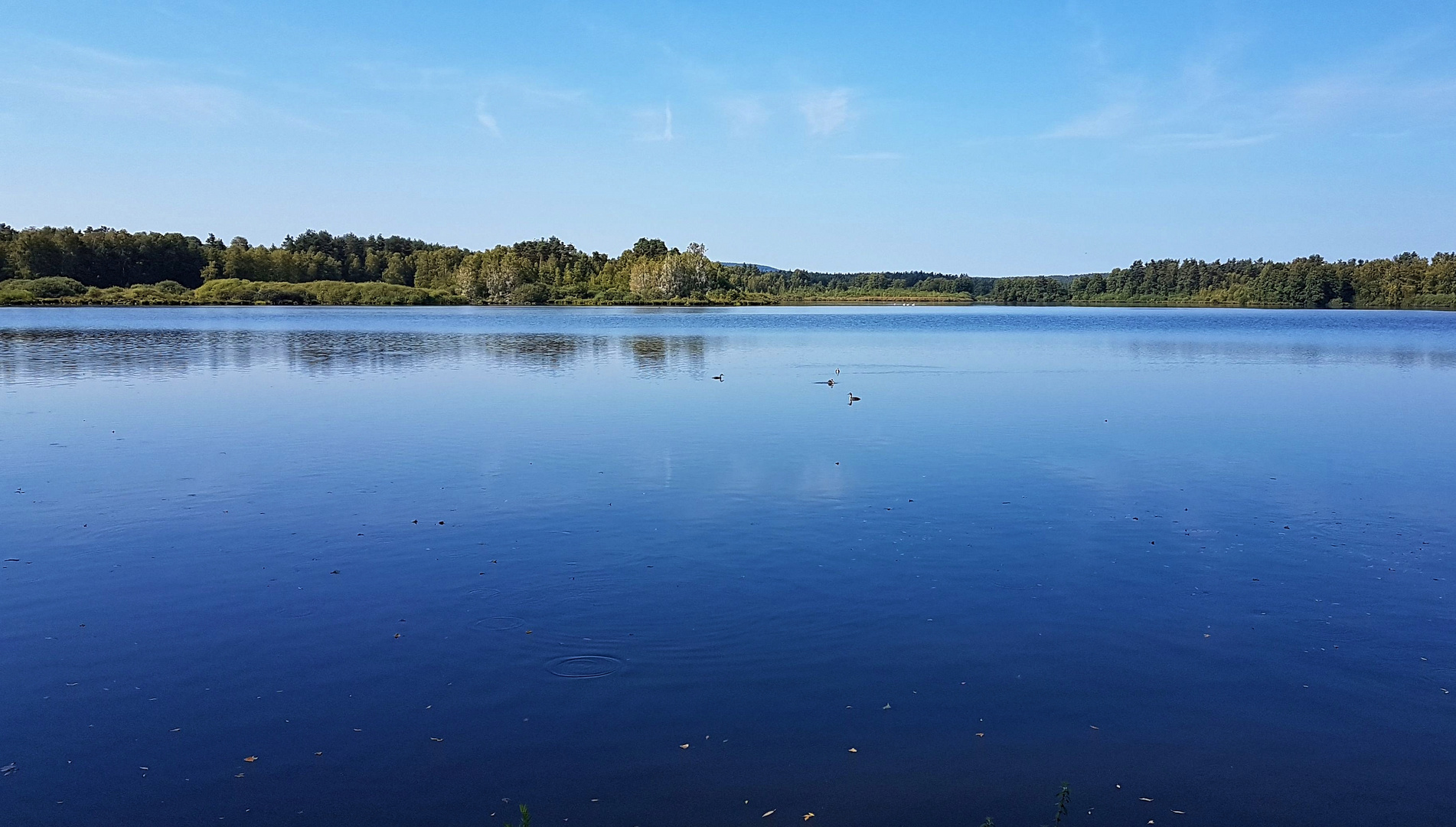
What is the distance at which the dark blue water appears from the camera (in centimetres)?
583

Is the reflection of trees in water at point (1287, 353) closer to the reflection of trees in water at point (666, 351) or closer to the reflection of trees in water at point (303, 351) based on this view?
the reflection of trees in water at point (666, 351)

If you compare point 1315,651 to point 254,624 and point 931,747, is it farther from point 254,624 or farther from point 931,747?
point 254,624

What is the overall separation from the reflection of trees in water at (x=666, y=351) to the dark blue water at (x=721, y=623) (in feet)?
53.0

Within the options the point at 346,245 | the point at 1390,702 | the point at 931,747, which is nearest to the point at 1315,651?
the point at 1390,702

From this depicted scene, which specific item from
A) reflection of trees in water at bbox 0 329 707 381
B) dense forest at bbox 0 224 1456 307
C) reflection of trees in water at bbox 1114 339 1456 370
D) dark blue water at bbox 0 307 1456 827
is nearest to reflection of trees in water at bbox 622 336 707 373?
reflection of trees in water at bbox 0 329 707 381

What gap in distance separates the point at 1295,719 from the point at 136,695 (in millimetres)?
8353

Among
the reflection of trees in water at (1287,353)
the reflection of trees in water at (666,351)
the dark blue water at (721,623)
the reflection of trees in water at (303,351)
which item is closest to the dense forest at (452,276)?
the reflection of trees in water at (303,351)

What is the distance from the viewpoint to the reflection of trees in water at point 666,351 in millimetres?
36969

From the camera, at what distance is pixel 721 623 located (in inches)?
331

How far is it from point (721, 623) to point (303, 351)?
38832 mm

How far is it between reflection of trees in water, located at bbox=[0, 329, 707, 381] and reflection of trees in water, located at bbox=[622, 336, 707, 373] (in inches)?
1.7

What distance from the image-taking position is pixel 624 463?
16.0 m

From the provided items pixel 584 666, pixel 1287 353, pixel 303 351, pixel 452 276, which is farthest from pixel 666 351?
pixel 452 276

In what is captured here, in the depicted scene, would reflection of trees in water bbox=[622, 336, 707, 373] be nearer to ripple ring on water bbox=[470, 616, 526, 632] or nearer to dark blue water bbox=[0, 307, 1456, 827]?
dark blue water bbox=[0, 307, 1456, 827]
